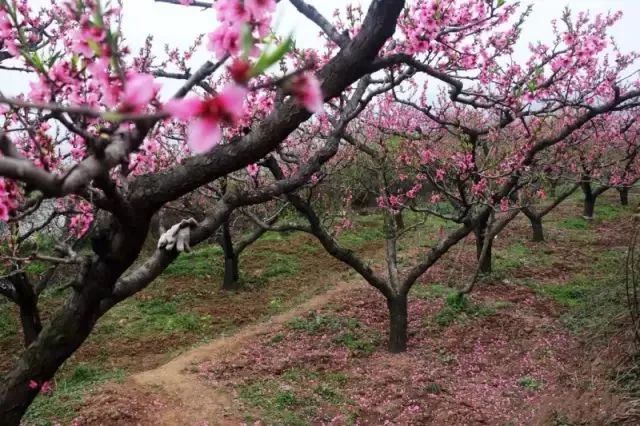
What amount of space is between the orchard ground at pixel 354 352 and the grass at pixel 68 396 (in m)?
0.03

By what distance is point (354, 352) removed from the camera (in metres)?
8.41

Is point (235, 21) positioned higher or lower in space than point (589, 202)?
lower

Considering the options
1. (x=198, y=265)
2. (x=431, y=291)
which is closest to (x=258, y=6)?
(x=431, y=291)

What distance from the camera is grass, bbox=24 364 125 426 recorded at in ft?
21.4

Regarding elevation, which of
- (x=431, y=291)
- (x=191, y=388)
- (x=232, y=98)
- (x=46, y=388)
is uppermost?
(x=232, y=98)

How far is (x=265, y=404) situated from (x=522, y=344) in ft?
13.7

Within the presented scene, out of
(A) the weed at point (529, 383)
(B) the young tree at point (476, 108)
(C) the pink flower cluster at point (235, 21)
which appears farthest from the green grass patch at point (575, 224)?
(C) the pink flower cluster at point (235, 21)

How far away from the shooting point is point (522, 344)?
27.0 feet

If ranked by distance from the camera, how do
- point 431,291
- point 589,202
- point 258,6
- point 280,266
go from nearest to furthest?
point 258,6 → point 431,291 → point 280,266 → point 589,202

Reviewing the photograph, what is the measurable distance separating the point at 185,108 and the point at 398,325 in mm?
7747

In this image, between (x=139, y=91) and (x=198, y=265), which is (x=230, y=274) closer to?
(x=198, y=265)

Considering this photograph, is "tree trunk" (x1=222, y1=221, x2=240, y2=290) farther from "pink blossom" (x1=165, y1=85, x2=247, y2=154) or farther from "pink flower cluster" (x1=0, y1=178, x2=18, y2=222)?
"pink blossom" (x1=165, y1=85, x2=247, y2=154)

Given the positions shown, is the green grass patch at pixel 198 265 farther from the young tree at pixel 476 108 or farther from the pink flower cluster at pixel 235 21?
the pink flower cluster at pixel 235 21

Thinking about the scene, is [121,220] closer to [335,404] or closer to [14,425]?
[14,425]
